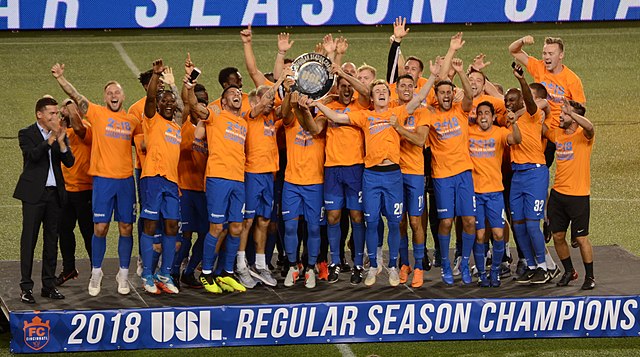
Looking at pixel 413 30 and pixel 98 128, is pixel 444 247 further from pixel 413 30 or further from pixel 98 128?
pixel 413 30

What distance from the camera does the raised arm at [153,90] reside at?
444 inches

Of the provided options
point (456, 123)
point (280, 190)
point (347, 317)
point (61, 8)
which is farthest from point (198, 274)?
point (61, 8)

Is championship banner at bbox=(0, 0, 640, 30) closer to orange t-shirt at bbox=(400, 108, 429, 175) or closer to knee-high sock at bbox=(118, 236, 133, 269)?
orange t-shirt at bbox=(400, 108, 429, 175)

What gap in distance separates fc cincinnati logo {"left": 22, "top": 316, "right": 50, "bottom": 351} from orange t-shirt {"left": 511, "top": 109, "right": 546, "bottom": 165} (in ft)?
16.1

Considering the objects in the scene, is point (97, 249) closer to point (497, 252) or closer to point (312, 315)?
point (312, 315)

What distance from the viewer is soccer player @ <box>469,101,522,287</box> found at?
12195mm

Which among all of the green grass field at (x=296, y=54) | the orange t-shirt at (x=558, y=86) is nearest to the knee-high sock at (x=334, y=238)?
the orange t-shirt at (x=558, y=86)

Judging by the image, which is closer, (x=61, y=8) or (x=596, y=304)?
(x=596, y=304)

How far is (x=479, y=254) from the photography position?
1230 cm

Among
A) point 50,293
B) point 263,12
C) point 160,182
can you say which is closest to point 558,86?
point 160,182

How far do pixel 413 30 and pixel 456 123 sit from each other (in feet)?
41.8

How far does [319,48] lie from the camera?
42.5 feet

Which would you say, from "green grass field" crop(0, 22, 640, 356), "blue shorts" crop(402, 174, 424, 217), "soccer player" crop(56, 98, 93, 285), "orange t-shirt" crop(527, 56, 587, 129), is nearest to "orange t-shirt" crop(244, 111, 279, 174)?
"blue shorts" crop(402, 174, 424, 217)

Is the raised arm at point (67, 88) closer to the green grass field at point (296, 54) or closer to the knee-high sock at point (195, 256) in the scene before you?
the knee-high sock at point (195, 256)
